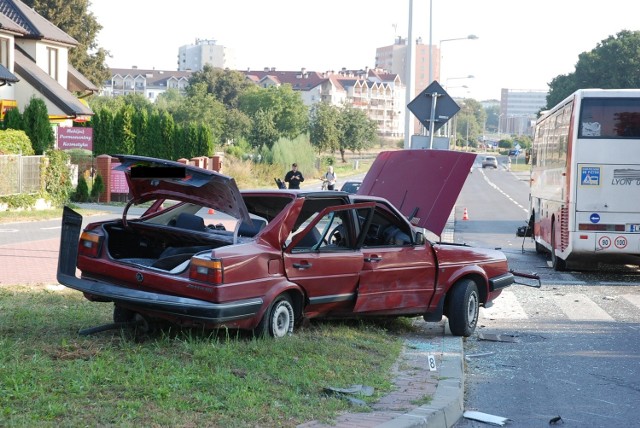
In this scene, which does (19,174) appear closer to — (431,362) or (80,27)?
(431,362)

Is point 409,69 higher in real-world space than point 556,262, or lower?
higher

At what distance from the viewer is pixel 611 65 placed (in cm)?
10462

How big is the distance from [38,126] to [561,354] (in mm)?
25244

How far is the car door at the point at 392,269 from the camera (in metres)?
9.80

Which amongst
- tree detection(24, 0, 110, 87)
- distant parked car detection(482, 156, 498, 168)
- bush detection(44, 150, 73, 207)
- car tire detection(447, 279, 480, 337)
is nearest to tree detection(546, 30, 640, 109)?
distant parked car detection(482, 156, 498, 168)

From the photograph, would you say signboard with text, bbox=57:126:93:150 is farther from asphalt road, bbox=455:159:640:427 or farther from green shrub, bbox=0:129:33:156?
asphalt road, bbox=455:159:640:427

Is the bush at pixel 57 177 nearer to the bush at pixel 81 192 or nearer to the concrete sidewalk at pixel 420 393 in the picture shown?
the bush at pixel 81 192

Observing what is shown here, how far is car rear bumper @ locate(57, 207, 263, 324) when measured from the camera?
8.12 meters

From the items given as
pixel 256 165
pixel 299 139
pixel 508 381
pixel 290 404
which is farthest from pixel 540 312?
pixel 299 139

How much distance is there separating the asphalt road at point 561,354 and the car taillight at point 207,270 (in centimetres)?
230

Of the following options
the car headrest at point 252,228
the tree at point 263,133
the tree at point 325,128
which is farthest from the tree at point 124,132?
the tree at point 325,128

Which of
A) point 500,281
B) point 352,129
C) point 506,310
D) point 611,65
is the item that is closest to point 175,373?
point 500,281

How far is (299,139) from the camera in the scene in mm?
66500

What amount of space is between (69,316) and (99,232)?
117cm
